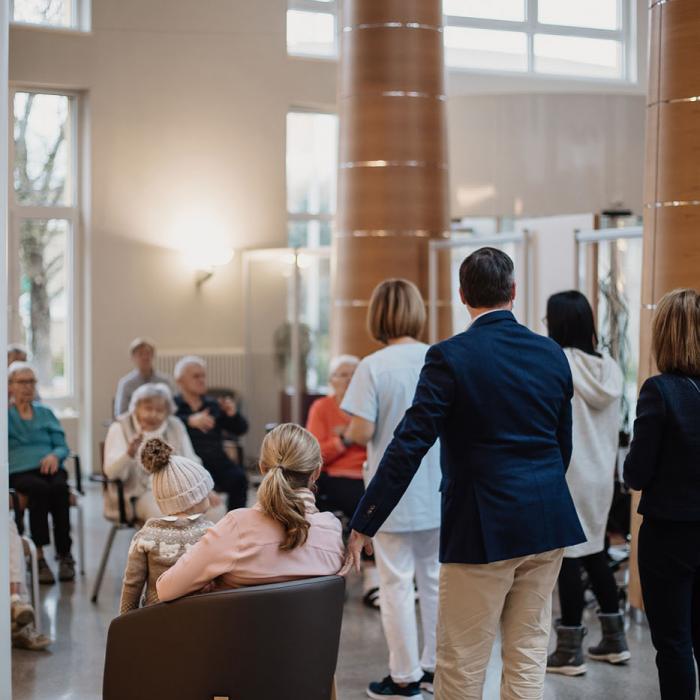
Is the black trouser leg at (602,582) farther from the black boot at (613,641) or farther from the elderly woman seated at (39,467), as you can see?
the elderly woman seated at (39,467)

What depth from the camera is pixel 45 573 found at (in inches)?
254

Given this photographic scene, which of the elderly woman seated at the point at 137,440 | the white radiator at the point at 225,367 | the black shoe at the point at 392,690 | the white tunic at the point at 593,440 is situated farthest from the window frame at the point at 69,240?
the white tunic at the point at 593,440

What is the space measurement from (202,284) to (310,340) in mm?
1253

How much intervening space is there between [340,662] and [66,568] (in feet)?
7.31

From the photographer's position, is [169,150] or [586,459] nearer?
[586,459]

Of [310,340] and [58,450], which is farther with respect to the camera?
[310,340]

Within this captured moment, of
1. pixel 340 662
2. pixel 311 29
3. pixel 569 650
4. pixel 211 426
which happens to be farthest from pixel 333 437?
pixel 311 29

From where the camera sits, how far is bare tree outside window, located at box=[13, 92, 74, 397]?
10703mm

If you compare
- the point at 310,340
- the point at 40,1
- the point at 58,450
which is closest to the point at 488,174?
the point at 310,340

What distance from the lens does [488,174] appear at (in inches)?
411

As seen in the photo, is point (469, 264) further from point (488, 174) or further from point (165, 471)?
point (488, 174)

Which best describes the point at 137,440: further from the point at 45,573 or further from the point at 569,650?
the point at 569,650

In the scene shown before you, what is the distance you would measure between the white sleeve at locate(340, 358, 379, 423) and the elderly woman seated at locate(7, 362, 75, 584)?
2.67m

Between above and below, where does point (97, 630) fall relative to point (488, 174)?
below
